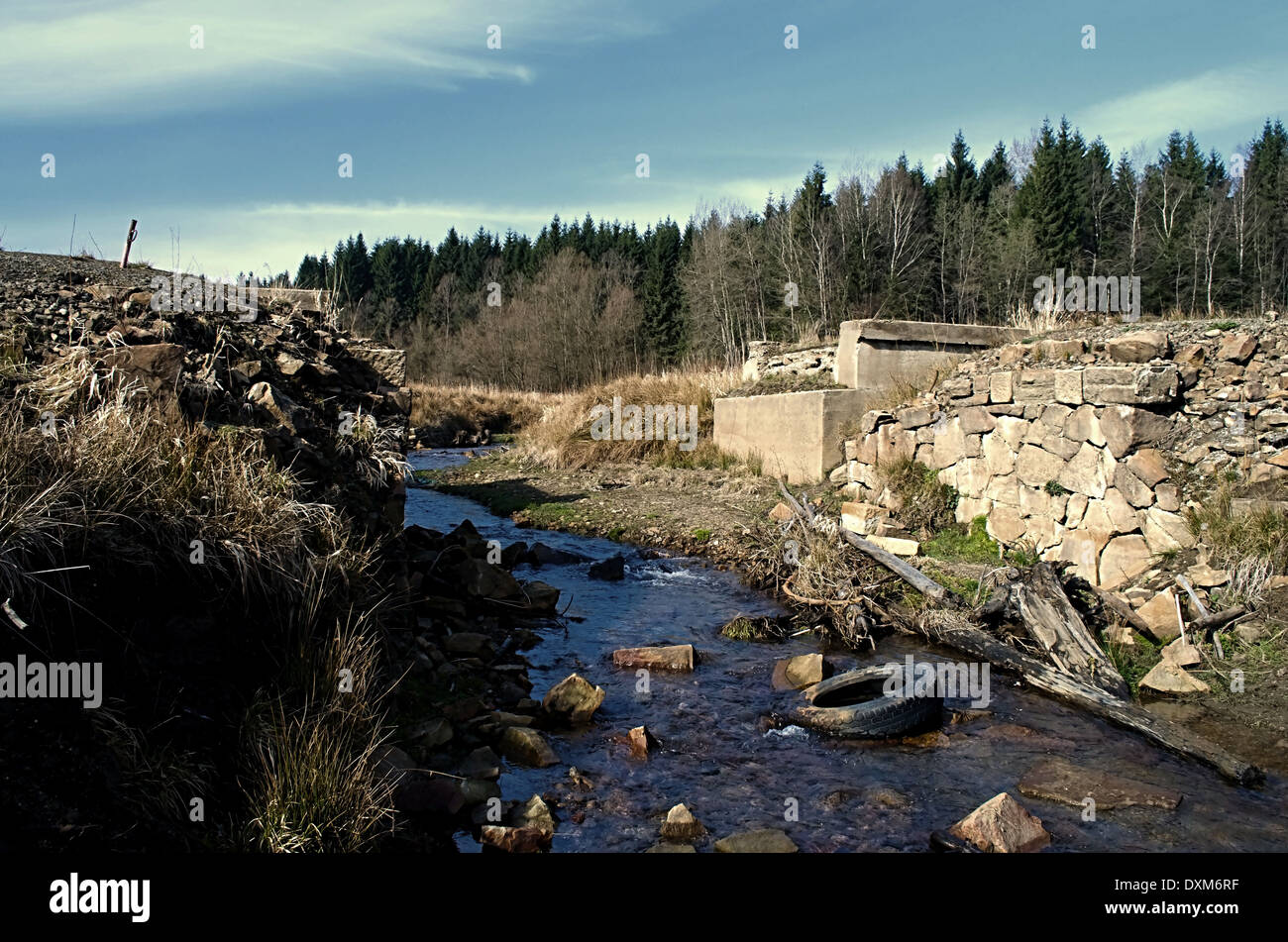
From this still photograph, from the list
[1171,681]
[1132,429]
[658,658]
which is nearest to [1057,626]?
[1171,681]

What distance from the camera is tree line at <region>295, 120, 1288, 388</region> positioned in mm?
40531

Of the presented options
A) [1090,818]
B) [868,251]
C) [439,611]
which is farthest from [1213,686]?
[868,251]

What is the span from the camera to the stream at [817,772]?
466cm

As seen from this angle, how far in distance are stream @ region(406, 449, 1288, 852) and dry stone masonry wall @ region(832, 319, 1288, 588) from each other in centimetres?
238

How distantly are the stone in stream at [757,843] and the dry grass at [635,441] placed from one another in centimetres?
1269

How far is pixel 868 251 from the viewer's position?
44000 millimetres

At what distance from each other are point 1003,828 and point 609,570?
702 cm

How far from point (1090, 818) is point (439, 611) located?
5640 mm

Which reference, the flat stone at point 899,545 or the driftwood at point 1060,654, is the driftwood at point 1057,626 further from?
the flat stone at point 899,545

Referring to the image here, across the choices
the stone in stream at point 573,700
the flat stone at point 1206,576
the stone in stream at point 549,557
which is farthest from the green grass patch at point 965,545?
the stone in stream at point 573,700

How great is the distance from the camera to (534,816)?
4668 mm

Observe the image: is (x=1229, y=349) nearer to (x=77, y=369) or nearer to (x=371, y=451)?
(x=371, y=451)

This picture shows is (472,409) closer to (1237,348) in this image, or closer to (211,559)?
(1237,348)

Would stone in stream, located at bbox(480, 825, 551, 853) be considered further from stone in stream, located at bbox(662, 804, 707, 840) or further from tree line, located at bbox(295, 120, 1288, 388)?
tree line, located at bbox(295, 120, 1288, 388)
